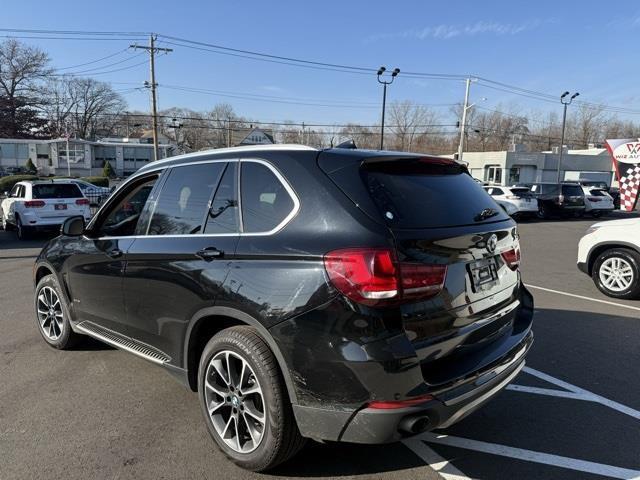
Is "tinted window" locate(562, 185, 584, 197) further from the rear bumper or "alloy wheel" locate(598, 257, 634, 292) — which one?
the rear bumper

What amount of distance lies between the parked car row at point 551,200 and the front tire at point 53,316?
2056 centimetres

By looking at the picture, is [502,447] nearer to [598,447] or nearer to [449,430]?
[449,430]

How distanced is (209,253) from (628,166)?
2081 cm

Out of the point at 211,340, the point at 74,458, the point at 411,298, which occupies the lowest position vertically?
the point at 74,458

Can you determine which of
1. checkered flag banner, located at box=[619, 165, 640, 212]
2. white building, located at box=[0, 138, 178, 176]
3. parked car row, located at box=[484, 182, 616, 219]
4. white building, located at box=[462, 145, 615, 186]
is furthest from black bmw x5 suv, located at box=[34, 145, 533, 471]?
white building, located at box=[0, 138, 178, 176]

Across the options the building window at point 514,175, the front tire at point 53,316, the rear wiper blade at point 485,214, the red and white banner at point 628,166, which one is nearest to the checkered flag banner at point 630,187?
the red and white banner at point 628,166

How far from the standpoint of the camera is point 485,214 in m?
2.98

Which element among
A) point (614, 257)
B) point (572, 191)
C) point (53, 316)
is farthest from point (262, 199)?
point (572, 191)

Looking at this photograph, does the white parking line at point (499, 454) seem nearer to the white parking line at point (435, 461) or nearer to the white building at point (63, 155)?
the white parking line at point (435, 461)

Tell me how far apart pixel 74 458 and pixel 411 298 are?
2308 mm

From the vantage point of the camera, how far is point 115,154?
71.8 metres

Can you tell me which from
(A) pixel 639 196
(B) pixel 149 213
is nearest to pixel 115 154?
(A) pixel 639 196

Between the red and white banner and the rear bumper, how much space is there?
65.9 feet

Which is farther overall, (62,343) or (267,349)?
(62,343)
